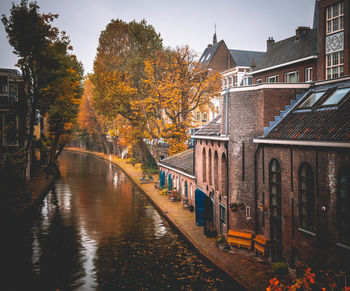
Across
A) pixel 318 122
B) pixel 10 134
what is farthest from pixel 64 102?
pixel 318 122

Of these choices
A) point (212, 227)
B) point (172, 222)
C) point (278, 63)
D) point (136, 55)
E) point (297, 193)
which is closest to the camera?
point (297, 193)

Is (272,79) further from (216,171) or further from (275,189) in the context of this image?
(275,189)

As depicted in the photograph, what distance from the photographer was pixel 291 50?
3447cm

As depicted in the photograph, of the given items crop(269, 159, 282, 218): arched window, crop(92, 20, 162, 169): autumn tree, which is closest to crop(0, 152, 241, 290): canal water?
crop(269, 159, 282, 218): arched window

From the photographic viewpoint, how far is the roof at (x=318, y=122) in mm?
11312

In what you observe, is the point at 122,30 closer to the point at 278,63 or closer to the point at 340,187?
the point at 278,63

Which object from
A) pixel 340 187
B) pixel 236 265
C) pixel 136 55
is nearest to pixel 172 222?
pixel 236 265

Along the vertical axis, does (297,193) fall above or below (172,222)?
above

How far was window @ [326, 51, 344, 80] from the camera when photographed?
83.7ft

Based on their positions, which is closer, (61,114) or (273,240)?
(273,240)

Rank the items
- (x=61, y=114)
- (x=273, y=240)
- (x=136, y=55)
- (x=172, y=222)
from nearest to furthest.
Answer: (x=273, y=240)
(x=172, y=222)
(x=61, y=114)
(x=136, y=55)

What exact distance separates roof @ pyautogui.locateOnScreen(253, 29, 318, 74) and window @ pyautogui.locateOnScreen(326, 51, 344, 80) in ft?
11.7

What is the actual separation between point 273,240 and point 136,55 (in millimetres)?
32803

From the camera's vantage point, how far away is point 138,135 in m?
42.4
